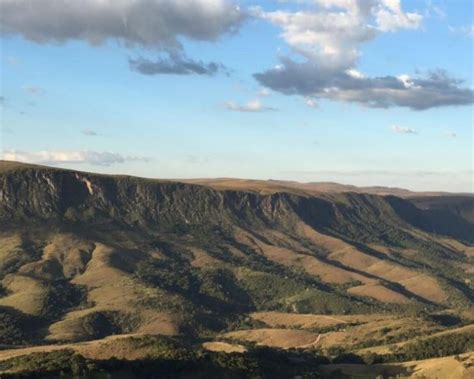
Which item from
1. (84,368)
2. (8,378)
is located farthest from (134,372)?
(8,378)

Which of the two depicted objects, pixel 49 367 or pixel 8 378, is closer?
pixel 8 378

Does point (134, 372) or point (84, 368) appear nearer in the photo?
point (84, 368)

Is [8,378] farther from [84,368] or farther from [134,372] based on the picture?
[134,372]

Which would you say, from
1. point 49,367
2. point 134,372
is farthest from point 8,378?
point 134,372

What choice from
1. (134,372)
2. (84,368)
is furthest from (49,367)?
(134,372)

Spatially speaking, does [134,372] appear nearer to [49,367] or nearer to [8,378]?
[49,367]

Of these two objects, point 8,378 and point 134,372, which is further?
point 134,372
